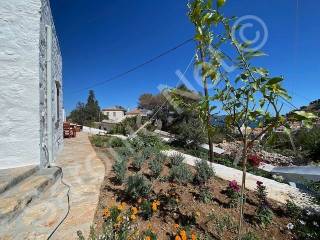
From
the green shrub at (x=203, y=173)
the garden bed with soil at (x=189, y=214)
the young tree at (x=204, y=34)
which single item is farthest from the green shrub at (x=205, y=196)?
the young tree at (x=204, y=34)

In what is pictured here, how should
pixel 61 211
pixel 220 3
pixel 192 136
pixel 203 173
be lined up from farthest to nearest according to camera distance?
pixel 192 136 → pixel 203 173 → pixel 61 211 → pixel 220 3

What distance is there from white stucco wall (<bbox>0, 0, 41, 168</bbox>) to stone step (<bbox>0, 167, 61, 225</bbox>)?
1.68 feet

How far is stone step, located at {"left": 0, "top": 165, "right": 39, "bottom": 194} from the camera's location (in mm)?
3629

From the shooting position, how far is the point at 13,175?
4023 millimetres

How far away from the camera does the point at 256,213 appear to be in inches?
150

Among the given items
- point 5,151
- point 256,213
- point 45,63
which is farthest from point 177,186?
point 45,63

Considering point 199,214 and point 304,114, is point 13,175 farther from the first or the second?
point 304,114

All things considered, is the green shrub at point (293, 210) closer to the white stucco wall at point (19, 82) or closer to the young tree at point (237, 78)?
the young tree at point (237, 78)

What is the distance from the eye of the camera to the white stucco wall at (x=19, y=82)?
4461 millimetres

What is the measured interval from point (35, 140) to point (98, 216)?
2221mm

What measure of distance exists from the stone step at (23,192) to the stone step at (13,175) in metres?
0.05

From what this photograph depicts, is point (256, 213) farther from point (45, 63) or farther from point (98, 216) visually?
point (45, 63)

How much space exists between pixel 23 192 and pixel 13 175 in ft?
2.00

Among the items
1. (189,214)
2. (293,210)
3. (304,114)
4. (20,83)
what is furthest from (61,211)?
(293,210)
